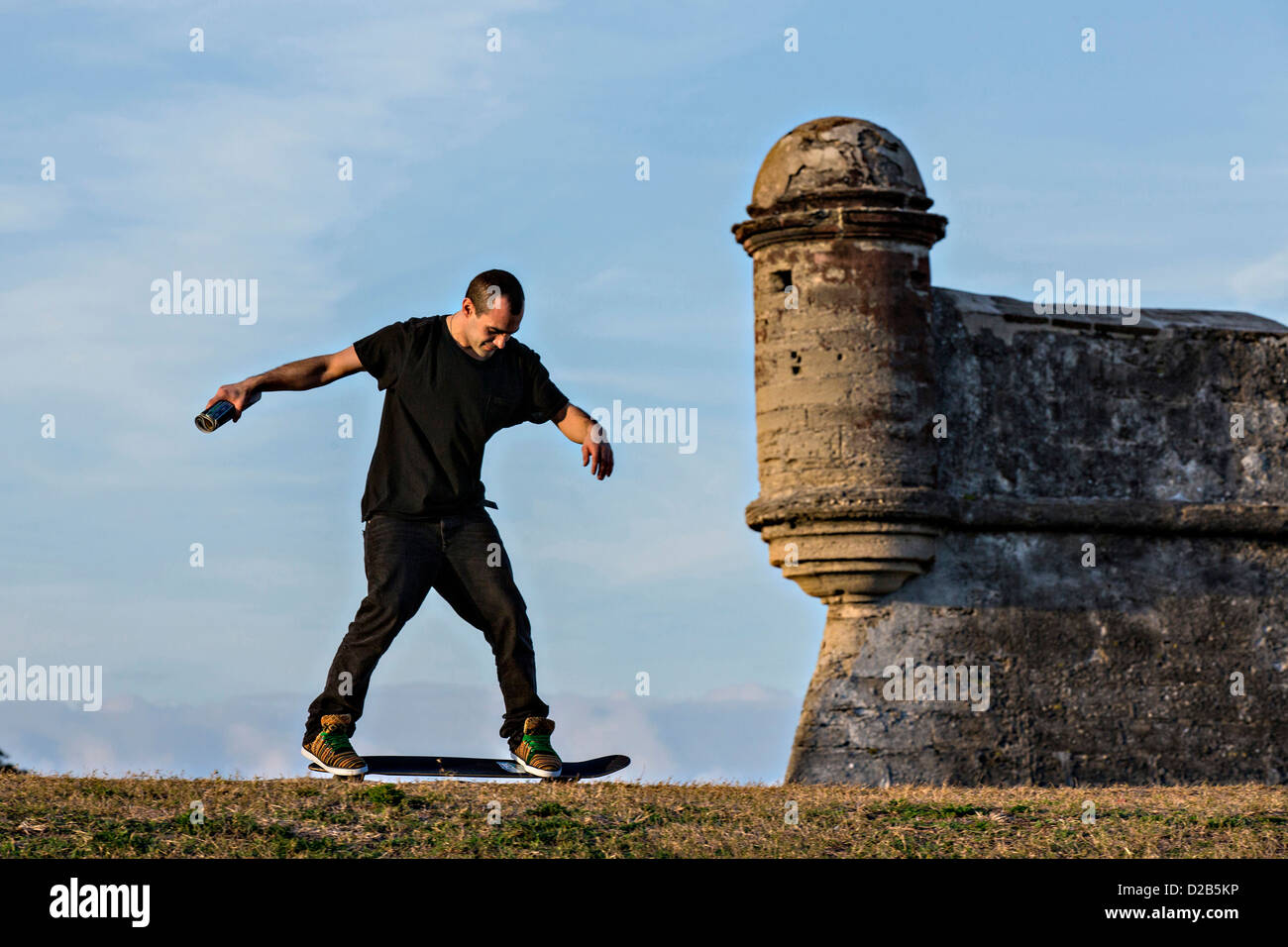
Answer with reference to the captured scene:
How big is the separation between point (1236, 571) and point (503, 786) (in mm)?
6438

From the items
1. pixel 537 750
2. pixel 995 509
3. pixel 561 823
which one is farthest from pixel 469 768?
pixel 995 509

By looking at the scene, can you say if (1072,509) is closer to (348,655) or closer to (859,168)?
(859,168)

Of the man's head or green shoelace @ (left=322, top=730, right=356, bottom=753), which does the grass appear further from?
the man's head

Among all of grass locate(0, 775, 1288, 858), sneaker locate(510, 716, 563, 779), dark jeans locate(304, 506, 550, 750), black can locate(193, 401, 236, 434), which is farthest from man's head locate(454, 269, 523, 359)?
grass locate(0, 775, 1288, 858)

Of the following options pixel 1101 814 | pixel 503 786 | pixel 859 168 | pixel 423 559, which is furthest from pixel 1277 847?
pixel 859 168

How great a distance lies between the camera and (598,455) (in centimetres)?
722

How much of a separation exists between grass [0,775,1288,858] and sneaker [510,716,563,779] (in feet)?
0.30

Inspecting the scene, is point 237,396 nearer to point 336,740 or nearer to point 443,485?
point 443,485

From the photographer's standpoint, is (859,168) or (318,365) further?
(859,168)

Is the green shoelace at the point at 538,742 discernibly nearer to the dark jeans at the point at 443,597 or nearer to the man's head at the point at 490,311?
the dark jeans at the point at 443,597

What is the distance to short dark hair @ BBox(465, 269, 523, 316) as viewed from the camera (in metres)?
7.24

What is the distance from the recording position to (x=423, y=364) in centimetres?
731
